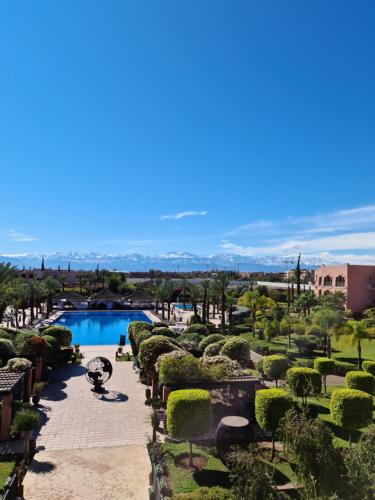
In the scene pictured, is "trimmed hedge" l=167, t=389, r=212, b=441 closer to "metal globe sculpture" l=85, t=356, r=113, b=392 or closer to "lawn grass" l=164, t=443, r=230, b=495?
"lawn grass" l=164, t=443, r=230, b=495

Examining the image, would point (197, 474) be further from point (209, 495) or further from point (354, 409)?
point (354, 409)

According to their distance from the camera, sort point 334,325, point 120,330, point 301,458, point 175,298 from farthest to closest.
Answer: point 175,298, point 120,330, point 334,325, point 301,458

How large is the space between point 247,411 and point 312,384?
11.3 feet

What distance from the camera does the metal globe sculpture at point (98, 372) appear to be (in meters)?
21.9

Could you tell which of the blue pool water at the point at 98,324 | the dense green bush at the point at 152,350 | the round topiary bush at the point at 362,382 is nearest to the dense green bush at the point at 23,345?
the dense green bush at the point at 152,350

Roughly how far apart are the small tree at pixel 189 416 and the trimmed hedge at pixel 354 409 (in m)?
5.20

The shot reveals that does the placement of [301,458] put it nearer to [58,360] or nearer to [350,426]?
[350,426]

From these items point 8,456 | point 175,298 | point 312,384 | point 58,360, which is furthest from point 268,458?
point 175,298

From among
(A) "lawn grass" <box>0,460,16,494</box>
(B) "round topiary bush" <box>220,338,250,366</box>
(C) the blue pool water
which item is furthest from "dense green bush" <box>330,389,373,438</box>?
(C) the blue pool water

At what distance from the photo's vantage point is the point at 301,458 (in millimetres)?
Result: 8273

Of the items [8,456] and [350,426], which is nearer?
[8,456]

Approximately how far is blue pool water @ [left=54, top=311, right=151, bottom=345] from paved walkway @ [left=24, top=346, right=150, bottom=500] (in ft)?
68.8

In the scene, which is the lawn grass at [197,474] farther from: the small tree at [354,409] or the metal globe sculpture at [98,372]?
the metal globe sculpture at [98,372]

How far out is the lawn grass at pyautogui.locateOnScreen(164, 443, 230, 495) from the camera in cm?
1167
